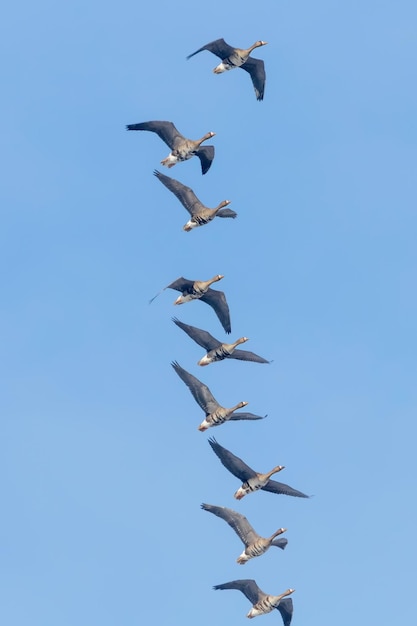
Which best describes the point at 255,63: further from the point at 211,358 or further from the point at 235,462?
the point at 235,462

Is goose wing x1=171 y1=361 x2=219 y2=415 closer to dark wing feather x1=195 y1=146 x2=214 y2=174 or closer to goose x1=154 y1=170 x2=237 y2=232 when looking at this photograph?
goose x1=154 y1=170 x2=237 y2=232

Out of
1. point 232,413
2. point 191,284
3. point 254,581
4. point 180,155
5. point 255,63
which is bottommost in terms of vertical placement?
point 254,581

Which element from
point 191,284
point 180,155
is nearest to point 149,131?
point 180,155

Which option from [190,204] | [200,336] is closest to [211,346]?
[200,336]

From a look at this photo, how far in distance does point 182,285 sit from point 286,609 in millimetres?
22358

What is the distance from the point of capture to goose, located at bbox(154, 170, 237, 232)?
390 ft

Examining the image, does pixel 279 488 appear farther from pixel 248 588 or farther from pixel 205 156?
pixel 205 156

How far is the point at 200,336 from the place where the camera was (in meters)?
118

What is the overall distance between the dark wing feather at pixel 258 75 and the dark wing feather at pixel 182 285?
14928 mm

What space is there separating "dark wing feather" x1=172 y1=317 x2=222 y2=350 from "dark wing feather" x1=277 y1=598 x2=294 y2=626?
1768 centimetres

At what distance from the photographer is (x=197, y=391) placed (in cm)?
11588

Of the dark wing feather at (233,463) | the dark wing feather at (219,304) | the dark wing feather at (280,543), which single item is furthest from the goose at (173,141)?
the dark wing feather at (280,543)

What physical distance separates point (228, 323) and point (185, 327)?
12.0 ft

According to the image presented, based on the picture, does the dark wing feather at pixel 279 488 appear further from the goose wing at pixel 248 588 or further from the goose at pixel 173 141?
the goose at pixel 173 141
